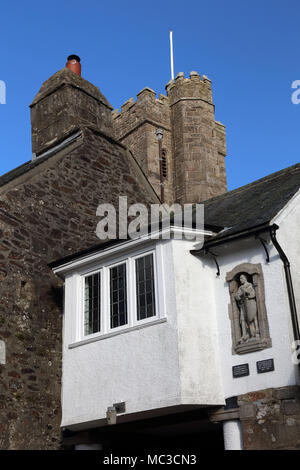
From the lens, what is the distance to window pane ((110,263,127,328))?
12.7 meters

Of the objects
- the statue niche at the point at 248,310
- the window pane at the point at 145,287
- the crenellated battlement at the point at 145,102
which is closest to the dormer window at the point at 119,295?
the window pane at the point at 145,287

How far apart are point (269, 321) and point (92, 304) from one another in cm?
384

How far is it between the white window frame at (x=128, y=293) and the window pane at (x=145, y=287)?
0.07m

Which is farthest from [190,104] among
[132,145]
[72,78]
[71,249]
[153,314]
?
[153,314]

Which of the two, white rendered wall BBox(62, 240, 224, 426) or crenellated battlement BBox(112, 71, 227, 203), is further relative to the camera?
crenellated battlement BBox(112, 71, 227, 203)

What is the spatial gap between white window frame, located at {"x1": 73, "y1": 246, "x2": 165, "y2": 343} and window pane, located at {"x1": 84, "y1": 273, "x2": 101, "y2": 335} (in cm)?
7

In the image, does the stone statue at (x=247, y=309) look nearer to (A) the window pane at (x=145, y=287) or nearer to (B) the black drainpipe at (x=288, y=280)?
(B) the black drainpipe at (x=288, y=280)

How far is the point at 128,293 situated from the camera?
12648mm

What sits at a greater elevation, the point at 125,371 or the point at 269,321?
the point at 269,321

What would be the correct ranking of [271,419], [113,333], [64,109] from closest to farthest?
[271,419]
[113,333]
[64,109]

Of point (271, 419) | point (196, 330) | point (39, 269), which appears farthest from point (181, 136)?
point (271, 419)

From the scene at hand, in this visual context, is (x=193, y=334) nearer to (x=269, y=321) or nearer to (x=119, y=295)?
(x=269, y=321)
